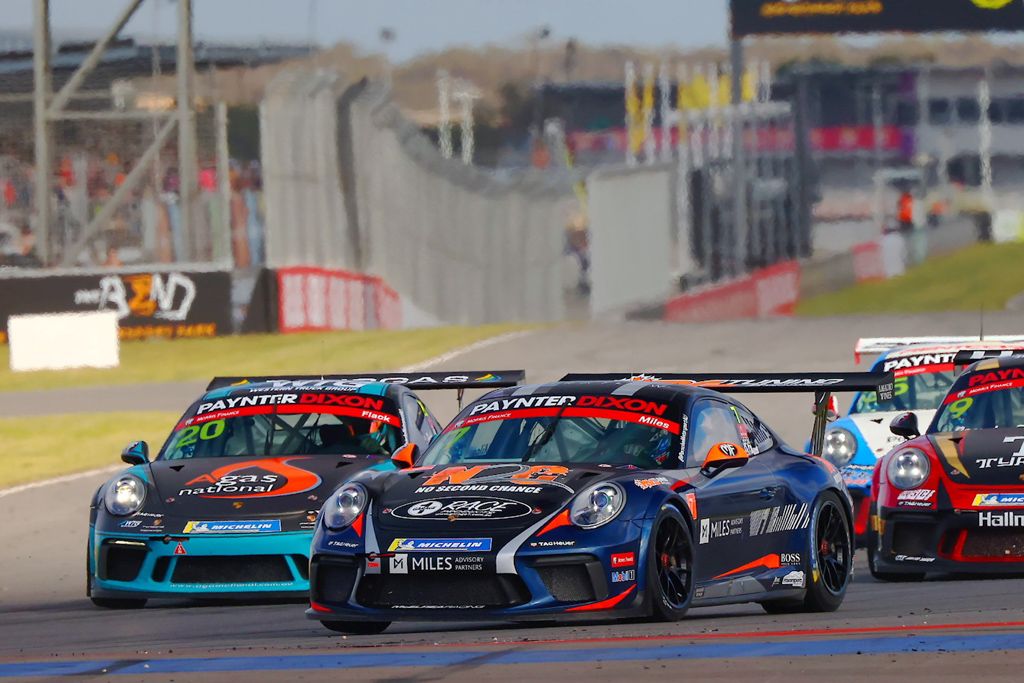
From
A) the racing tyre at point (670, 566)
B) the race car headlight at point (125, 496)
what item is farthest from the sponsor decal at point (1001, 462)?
the race car headlight at point (125, 496)

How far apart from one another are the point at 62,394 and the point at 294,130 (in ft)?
33.5

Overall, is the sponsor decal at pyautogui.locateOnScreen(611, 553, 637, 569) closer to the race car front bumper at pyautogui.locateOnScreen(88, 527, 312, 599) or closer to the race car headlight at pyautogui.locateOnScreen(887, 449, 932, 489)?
the race car front bumper at pyautogui.locateOnScreen(88, 527, 312, 599)

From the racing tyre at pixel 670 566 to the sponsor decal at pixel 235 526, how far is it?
8.24 feet

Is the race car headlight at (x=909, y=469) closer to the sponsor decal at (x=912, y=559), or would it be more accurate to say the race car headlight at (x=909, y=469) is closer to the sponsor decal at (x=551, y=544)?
the sponsor decal at (x=912, y=559)

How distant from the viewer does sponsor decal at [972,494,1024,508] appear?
10.4m

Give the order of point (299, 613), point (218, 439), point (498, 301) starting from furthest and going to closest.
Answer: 1. point (498, 301)
2. point (218, 439)
3. point (299, 613)

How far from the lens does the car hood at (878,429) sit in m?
13.2

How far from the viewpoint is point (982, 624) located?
306 inches

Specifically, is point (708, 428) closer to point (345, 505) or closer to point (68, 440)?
point (345, 505)

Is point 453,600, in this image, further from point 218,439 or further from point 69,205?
point 69,205

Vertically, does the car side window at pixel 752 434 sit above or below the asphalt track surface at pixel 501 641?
above

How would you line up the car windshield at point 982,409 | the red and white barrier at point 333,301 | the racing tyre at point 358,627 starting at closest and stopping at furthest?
the racing tyre at point 358,627
the car windshield at point 982,409
the red and white barrier at point 333,301

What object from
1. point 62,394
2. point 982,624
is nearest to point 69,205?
point 62,394

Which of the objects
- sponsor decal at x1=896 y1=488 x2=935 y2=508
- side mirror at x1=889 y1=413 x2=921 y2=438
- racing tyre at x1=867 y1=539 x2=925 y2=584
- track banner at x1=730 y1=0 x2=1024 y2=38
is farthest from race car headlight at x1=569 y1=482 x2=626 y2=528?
track banner at x1=730 y1=0 x2=1024 y2=38
